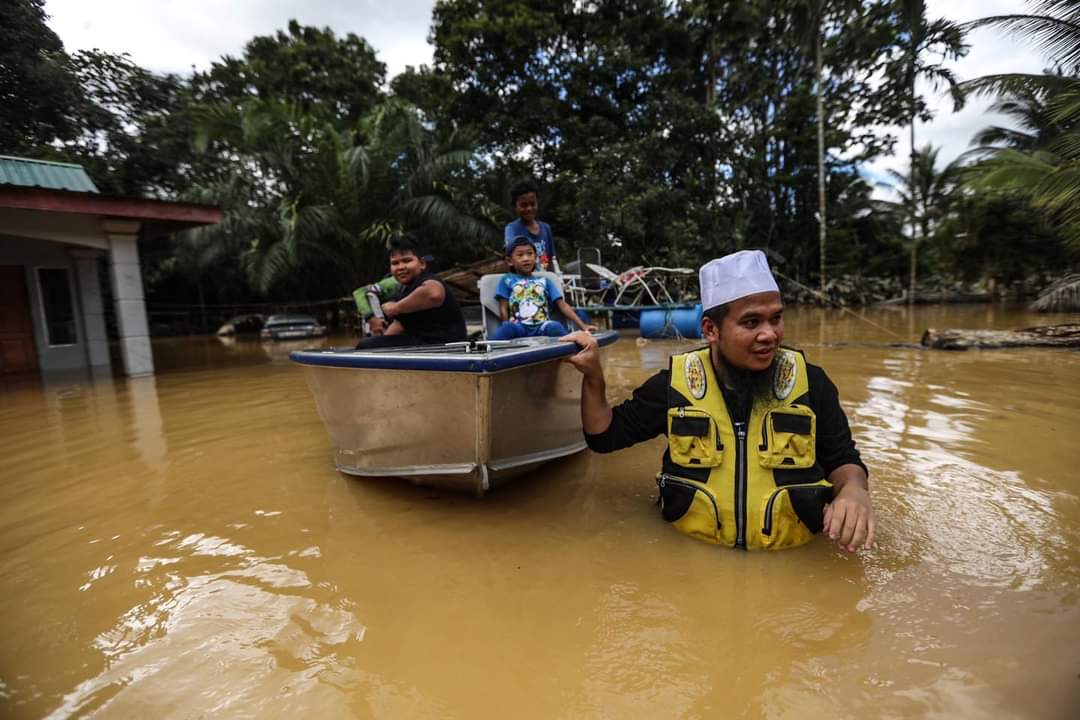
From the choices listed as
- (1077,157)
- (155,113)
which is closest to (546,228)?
(1077,157)

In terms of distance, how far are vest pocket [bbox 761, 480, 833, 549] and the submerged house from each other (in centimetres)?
933

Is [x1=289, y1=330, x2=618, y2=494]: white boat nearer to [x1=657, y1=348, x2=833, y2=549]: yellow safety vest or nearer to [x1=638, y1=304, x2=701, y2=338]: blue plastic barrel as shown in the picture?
[x1=657, y1=348, x2=833, y2=549]: yellow safety vest

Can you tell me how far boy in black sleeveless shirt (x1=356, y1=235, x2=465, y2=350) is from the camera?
3615 mm

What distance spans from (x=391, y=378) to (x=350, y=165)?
1190 cm

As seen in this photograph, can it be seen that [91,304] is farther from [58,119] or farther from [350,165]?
[350,165]

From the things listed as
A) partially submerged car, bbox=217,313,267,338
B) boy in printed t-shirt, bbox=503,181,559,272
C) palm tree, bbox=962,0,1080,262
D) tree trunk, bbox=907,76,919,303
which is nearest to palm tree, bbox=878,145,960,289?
tree trunk, bbox=907,76,919,303

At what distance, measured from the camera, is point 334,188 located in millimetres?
13586

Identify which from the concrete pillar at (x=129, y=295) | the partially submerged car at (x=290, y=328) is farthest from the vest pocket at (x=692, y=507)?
the partially submerged car at (x=290, y=328)

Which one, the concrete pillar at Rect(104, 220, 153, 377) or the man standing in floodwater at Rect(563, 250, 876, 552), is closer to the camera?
the man standing in floodwater at Rect(563, 250, 876, 552)

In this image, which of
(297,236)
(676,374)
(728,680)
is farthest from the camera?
(297,236)

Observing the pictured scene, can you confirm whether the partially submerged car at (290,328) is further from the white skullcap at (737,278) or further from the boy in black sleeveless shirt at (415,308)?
the white skullcap at (737,278)

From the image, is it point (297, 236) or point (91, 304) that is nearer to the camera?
point (91, 304)

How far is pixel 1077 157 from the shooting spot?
7.90m

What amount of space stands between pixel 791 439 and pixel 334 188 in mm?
13843
